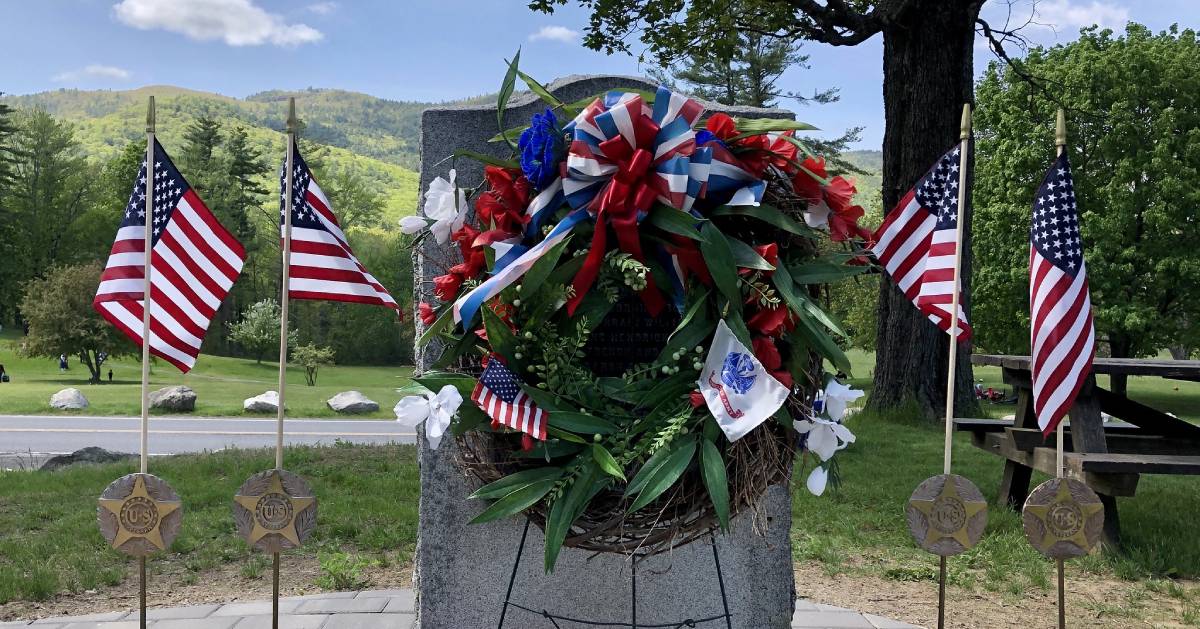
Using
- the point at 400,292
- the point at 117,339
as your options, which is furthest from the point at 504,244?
the point at 400,292

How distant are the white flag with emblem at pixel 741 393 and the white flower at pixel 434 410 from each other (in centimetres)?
68

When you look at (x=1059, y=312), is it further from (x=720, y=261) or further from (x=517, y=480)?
(x=517, y=480)

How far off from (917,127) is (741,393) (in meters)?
7.70

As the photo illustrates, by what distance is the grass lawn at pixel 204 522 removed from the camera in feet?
15.6

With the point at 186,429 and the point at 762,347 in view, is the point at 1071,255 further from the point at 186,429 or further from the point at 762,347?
the point at 186,429

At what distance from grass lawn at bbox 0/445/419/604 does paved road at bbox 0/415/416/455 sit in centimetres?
397

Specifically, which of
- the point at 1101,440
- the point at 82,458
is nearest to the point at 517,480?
the point at 1101,440

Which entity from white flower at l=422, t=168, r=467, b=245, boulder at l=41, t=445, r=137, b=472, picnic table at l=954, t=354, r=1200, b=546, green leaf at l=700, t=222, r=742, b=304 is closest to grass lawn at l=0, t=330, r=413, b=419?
boulder at l=41, t=445, r=137, b=472

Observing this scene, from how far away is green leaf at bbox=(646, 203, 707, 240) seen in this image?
2403 millimetres

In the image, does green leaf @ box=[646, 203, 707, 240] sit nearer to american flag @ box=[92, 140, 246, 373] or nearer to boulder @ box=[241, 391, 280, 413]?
american flag @ box=[92, 140, 246, 373]

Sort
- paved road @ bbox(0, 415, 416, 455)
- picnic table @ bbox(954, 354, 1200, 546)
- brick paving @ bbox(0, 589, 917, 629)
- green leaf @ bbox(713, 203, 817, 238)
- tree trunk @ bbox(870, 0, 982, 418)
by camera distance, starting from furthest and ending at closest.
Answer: paved road @ bbox(0, 415, 416, 455) < tree trunk @ bbox(870, 0, 982, 418) < picnic table @ bbox(954, 354, 1200, 546) < brick paving @ bbox(0, 589, 917, 629) < green leaf @ bbox(713, 203, 817, 238)

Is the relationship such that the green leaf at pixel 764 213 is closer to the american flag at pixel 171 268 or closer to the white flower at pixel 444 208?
the white flower at pixel 444 208

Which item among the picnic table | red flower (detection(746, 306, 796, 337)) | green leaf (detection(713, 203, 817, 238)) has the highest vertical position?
green leaf (detection(713, 203, 817, 238))

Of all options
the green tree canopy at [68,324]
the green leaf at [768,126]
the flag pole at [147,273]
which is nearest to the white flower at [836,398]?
the green leaf at [768,126]
